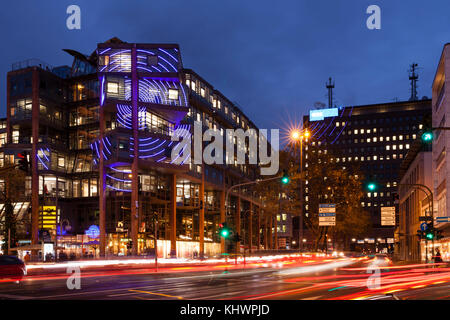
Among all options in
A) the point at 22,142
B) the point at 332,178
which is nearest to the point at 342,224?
the point at 332,178

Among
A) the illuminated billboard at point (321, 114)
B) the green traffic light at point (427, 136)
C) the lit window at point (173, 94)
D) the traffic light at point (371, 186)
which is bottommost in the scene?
the traffic light at point (371, 186)

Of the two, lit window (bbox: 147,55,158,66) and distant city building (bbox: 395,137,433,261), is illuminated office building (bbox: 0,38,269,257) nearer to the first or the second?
lit window (bbox: 147,55,158,66)

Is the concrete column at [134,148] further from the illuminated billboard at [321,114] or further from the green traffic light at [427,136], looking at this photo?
the illuminated billboard at [321,114]

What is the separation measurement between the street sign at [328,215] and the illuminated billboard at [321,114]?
13984cm

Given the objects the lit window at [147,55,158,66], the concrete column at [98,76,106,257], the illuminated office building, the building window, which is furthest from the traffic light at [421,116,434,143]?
the concrete column at [98,76,106,257]

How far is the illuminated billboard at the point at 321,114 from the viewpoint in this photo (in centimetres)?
19038

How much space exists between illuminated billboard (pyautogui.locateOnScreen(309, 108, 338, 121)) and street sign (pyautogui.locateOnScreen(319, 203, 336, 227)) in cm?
13984

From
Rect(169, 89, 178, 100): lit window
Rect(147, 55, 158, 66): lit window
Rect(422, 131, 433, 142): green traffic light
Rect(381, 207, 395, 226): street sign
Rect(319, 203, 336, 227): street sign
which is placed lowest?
Rect(381, 207, 395, 226): street sign

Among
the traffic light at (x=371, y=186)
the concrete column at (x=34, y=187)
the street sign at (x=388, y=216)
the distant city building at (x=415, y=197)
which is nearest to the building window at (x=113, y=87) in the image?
the concrete column at (x=34, y=187)

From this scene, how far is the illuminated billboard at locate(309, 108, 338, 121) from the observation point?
19038cm
